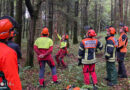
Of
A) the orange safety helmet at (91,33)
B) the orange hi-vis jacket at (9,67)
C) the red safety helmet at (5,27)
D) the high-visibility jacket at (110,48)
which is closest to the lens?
the orange hi-vis jacket at (9,67)

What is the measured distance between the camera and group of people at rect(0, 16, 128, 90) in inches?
74.6

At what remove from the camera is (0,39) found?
6.82 feet

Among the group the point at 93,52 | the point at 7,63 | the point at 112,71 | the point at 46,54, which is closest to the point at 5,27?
the point at 7,63

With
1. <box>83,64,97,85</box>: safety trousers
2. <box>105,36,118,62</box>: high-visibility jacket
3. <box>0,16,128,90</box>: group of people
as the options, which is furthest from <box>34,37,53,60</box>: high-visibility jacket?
<box>105,36,118,62</box>: high-visibility jacket

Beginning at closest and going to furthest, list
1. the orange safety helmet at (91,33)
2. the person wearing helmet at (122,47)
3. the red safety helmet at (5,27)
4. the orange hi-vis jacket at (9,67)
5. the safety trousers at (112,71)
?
the orange hi-vis jacket at (9,67)
the red safety helmet at (5,27)
the orange safety helmet at (91,33)
the safety trousers at (112,71)
the person wearing helmet at (122,47)

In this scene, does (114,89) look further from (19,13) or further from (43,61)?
(19,13)

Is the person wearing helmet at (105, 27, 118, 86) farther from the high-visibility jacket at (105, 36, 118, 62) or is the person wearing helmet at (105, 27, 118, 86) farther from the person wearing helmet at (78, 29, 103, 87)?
the person wearing helmet at (78, 29, 103, 87)

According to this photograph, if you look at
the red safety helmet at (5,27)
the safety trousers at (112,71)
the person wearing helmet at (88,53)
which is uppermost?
the red safety helmet at (5,27)

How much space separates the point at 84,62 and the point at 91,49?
56cm

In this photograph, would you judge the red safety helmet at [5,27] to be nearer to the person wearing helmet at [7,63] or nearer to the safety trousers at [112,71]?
the person wearing helmet at [7,63]

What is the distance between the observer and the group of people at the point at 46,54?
6.22 feet

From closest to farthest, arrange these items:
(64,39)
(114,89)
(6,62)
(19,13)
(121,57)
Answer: (6,62)
(114,89)
(121,57)
(64,39)
(19,13)

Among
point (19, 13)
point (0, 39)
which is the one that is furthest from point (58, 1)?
point (0, 39)

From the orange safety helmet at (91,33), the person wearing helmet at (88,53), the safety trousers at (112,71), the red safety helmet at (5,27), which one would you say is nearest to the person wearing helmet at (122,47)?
the safety trousers at (112,71)
